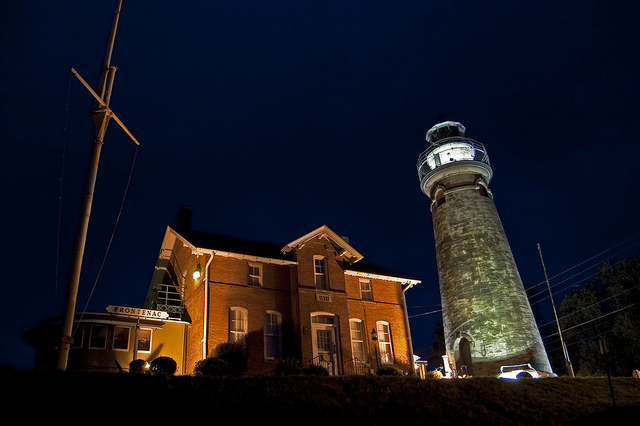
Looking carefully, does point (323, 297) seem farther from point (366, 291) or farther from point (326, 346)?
point (366, 291)

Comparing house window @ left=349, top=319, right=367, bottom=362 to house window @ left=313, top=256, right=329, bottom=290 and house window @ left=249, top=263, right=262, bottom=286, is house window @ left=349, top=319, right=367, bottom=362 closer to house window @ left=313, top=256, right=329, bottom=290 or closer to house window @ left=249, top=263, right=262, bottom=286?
house window @ left=313, top=256, right=329, bottom=290

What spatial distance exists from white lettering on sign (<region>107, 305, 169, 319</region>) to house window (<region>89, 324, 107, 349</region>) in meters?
0.84

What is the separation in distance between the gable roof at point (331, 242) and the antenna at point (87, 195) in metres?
10.5

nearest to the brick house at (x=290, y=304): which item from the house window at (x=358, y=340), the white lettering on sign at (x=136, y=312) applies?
the house window at (x=358, y=340)

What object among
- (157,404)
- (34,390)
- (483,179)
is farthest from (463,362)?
(34,390)

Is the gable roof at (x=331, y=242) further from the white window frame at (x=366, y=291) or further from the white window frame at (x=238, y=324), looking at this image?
the white window frame at (x=238, y=324)

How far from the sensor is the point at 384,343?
24062mm

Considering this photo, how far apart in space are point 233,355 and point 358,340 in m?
7.17

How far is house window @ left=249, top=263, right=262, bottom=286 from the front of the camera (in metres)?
22.3

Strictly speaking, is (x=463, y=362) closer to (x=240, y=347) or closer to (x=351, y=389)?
(x=240, y=347)

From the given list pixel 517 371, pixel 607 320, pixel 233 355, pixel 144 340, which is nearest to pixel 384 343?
pixel 517 371

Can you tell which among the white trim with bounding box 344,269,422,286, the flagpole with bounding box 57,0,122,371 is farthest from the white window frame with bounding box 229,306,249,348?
the flagpole with bounding box 57,0,122,371

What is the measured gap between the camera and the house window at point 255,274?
2233 centimetres

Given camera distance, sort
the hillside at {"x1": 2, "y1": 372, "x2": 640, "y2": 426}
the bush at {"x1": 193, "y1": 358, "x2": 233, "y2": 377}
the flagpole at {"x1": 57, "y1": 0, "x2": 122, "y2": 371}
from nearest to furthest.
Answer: the hillside at {"x1": 2, "y1": 372, "x2": 640, "y2": 426} < the flagpole at {"x1": 57, "y1": 0, "x2": 122, "y2": 371} < the bush at {"x1": 193, "y1": 358, "x2": 233, "y2": 377}
